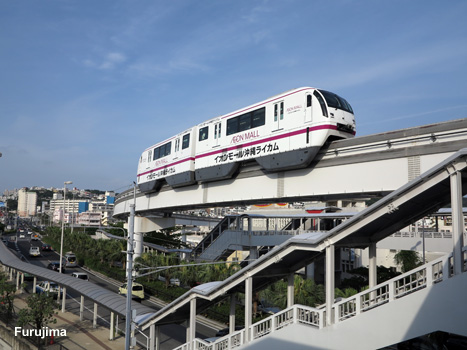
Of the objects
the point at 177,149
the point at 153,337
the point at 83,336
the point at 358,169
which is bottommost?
the point at 83,336

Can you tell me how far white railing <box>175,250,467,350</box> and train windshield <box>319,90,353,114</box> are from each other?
26.1 feet

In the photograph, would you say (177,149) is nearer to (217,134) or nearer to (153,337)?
(217,134)

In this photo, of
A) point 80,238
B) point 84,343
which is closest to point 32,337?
point 84,343

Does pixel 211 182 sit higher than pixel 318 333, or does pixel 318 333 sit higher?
pixel 211 182

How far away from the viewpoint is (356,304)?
1066 centimetres

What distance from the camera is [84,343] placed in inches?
822

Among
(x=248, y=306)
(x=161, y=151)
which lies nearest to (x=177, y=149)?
(x=161, y=151)

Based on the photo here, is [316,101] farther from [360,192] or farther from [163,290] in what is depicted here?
[163,290]

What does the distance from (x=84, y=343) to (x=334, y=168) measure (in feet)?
53.2

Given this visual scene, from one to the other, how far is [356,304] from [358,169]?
7273mm

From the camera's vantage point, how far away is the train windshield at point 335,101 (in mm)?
17141

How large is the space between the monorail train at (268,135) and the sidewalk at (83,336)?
410 inches

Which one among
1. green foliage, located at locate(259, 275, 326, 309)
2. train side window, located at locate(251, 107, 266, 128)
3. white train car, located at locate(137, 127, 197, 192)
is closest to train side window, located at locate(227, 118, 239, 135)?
train side window, located at locate(251, 107, 266, 128)

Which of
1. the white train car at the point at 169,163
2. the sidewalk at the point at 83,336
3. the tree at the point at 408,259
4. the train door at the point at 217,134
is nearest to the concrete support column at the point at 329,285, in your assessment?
the train door at the point at 217,134
